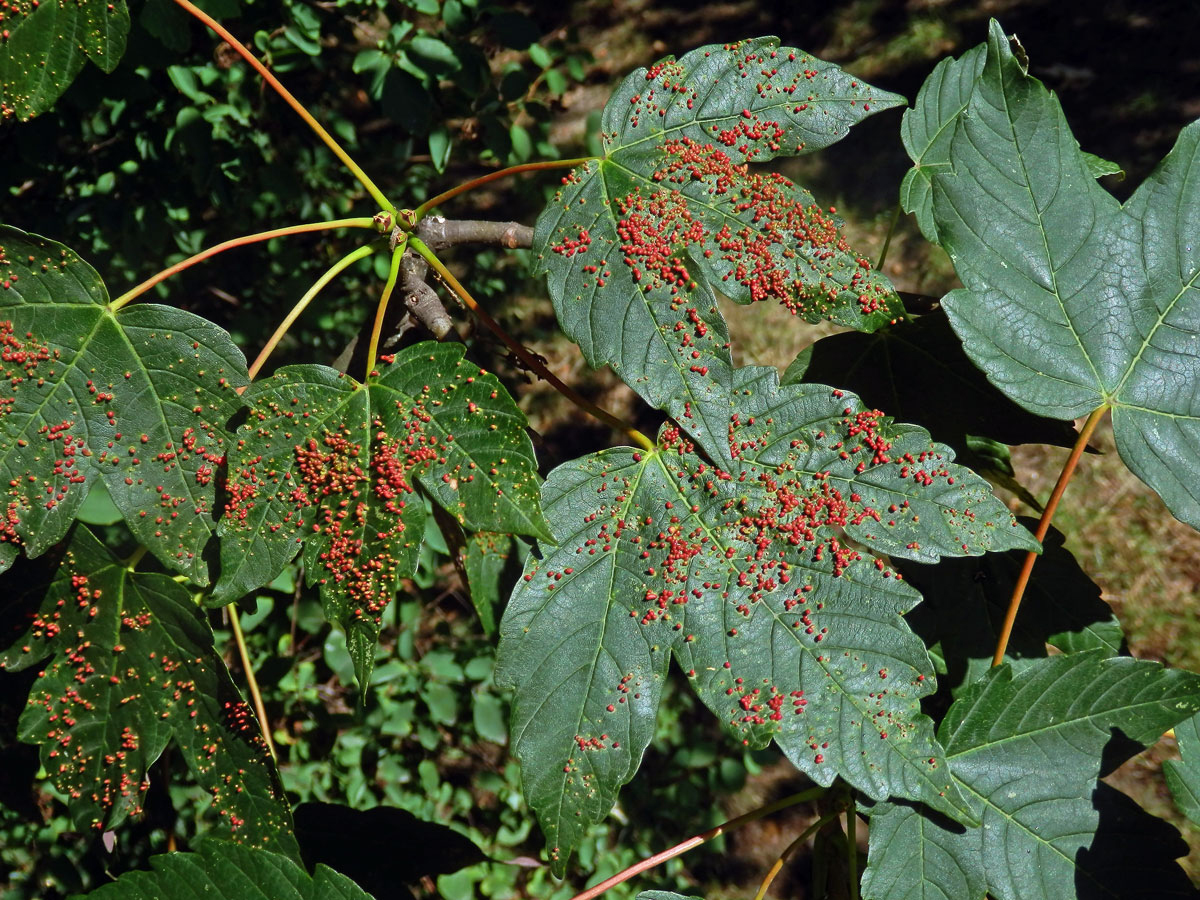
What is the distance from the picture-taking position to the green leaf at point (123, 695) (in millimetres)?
1440

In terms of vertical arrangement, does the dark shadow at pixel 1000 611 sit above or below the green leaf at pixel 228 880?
above

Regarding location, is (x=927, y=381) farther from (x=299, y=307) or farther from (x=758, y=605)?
(x=299, y=307)

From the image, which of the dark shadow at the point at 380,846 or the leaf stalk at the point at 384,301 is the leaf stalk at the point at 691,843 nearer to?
the dark shadow at the point at 380,846

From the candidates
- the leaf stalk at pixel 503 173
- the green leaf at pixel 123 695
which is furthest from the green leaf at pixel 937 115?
the green leaf at pixel 123 695

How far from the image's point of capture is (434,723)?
3.10 metres

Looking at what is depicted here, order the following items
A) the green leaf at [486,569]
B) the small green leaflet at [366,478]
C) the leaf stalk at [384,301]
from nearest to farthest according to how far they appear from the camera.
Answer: the small green leaflet at [366,478]
the leaf stalk at [384,301]
the green leaf at [486,569]

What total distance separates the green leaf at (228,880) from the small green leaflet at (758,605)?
0.32 meters

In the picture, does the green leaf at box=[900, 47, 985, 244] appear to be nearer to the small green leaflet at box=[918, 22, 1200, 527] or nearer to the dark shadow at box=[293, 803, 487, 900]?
the small green leaflet at box=[918, 22, 1200, 527]

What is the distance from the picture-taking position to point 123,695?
1478mm

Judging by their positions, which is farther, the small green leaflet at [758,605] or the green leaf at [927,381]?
the green leaf at [927,381]

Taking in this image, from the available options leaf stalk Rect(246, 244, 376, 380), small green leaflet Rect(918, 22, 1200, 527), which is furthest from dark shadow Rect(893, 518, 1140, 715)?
leaf stalk Rect(246, 244, 376, 380)

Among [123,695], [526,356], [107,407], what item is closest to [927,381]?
[526,356]

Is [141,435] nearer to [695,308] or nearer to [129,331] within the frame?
[129,331]

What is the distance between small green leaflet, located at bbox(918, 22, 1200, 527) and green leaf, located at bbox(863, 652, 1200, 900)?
0.90ft
